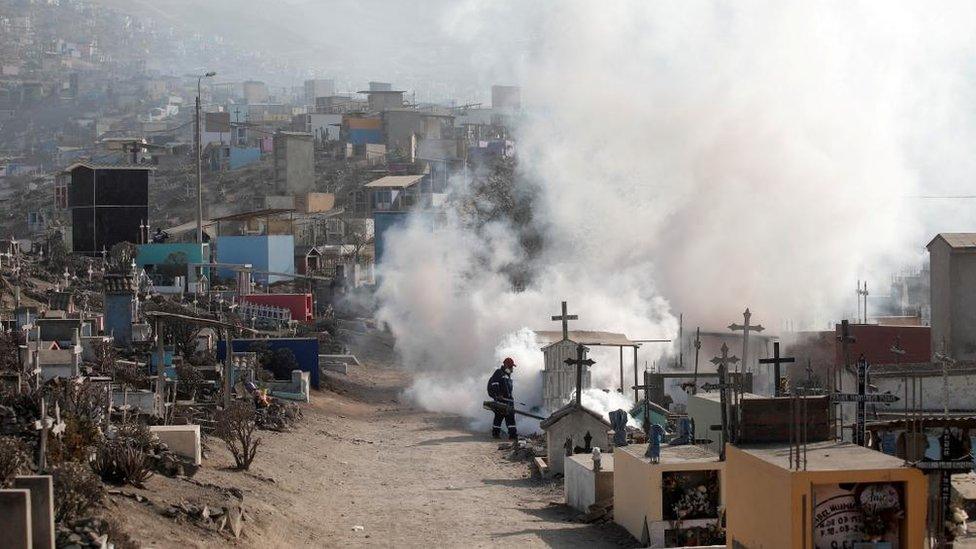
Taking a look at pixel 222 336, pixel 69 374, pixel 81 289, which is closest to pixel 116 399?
pixel 69 374

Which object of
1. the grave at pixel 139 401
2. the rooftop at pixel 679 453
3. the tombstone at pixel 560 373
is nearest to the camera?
the rooftop at pixel 679 453

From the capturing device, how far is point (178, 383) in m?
31.0

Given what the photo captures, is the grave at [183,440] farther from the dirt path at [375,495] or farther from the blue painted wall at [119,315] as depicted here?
the blue painted wall at [119,315]

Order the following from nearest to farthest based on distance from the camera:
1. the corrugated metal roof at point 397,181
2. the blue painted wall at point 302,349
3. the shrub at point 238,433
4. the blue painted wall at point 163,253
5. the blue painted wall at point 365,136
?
the shrub at point 238,433 → the blue painted wall at point 302,349 → the blue painted wall at point 163,253 → the corrugated metal roof at point 397,181 → the blue painted wall at point 365,136

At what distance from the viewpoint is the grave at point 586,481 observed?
2441cm

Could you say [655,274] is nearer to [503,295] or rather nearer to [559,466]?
[503,295]

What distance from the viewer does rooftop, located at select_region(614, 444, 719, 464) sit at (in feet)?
71.7

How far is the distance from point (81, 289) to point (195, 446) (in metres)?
25.6

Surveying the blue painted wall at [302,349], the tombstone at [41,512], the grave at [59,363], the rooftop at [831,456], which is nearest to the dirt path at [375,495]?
the grave at [59,363]

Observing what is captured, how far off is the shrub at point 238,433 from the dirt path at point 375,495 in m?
0.27

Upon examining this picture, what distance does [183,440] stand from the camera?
23.7m

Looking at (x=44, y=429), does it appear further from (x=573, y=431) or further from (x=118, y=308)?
(x=118, y=308)

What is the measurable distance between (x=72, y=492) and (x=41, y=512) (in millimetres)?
1781

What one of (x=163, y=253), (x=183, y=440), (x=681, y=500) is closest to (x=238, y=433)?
(x=183, y=440)
